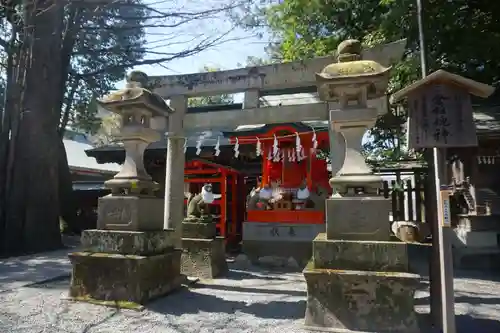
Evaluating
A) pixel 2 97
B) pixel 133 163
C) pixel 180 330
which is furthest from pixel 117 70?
pixel 180 330

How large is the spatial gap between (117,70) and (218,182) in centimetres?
747

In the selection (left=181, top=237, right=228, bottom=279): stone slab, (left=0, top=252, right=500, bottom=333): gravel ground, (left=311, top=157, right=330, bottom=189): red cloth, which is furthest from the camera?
(left=311, top=157, right=330, bottom=189): red cloth

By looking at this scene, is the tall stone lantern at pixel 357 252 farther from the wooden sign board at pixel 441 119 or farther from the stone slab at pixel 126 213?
the stone slab at pixel 126 213

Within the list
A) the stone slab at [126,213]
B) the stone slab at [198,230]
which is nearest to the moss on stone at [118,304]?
the stone slab at [126,213]

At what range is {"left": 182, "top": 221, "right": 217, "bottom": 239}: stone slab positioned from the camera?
775 cm

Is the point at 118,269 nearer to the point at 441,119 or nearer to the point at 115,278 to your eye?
the point at 115,278

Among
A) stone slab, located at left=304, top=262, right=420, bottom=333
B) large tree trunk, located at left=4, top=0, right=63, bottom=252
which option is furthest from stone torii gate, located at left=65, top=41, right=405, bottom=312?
large tree trunk, located at left=4, top=0, right=63, bottom=252

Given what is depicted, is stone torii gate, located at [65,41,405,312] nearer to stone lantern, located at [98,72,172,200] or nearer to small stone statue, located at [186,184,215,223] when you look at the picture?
stone lantern, located at [98,72,172,200]

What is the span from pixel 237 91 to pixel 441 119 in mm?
4038

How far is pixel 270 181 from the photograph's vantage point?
980 cm

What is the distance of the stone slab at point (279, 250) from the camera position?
907cm

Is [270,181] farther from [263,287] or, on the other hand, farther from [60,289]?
[60,289]

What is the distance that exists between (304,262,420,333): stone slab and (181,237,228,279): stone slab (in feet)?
11.4

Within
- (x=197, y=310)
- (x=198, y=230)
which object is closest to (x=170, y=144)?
(x=198, y=230)
